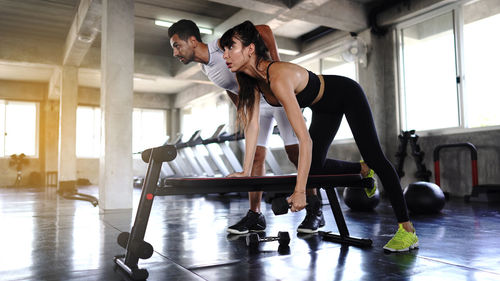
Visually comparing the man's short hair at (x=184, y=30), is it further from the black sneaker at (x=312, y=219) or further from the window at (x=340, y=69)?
the window at (x=340, y=69)

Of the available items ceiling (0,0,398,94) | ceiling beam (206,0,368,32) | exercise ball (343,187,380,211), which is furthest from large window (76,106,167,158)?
exercise ball (343,187,380,211)

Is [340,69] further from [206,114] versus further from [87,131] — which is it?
[87,131]

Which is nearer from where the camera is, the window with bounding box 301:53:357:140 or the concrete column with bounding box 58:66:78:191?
the window with bounding box 301:53:357:140

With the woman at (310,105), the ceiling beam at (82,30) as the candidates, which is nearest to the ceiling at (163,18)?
the ceiling beam at (82,30)

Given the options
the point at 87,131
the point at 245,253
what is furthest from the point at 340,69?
the point at 87,131

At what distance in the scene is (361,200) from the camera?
3400 millimetres

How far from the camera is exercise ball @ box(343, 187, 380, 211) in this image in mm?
3395

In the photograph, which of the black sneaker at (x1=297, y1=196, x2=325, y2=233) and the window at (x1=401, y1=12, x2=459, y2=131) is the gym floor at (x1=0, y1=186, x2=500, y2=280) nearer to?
the black sneaker at (x1=297, y1=196, x2=325, y2=233)

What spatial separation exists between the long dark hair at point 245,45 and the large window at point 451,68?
408cm

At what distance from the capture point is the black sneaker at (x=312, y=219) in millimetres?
2311

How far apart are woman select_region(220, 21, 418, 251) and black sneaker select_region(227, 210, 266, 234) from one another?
0.63 metres

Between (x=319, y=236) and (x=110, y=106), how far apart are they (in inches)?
105

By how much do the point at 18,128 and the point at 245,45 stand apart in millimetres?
11414

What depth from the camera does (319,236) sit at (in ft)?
7.23
